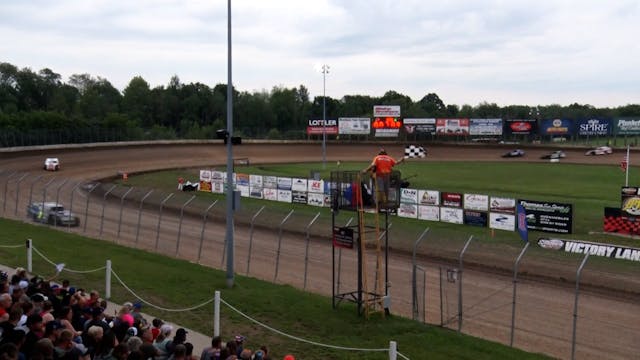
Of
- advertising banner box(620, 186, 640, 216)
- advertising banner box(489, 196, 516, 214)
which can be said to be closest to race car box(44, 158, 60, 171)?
advertising banner box(489, 196, 516, 214)

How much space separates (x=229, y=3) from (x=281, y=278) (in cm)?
1047

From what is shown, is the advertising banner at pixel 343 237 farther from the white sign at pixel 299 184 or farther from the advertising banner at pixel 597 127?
the advertising banner at pixel 597 127

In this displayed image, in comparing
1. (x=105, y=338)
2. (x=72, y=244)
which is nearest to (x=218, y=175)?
(x=72, y=244)

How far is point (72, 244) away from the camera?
29062 mm

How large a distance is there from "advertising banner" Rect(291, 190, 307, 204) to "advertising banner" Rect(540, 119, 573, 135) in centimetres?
6368

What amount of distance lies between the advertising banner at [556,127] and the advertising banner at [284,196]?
63324 mm

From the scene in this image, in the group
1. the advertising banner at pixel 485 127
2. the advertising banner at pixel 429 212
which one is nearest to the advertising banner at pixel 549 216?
the advertising banner at pixel 429 212

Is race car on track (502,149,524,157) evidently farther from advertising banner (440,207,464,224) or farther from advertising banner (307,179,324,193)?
advertising banner (440,207,464,224)

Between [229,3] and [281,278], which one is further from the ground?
[229,3]

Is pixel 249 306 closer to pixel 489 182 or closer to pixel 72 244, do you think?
pixel 72 244

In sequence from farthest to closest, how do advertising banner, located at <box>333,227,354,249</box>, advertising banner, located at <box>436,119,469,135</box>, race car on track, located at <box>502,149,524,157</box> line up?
advertising banner, located at <box>436,119,469,135</box> → race car on track, located at <box>502,149,524,157</box> → advertising banner, located at <box>333,227,354,249</box>

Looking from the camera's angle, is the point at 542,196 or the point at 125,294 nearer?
the point at 125,294

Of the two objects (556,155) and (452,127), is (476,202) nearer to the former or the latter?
(556,155)

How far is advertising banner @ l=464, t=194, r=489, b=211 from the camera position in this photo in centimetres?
3525
